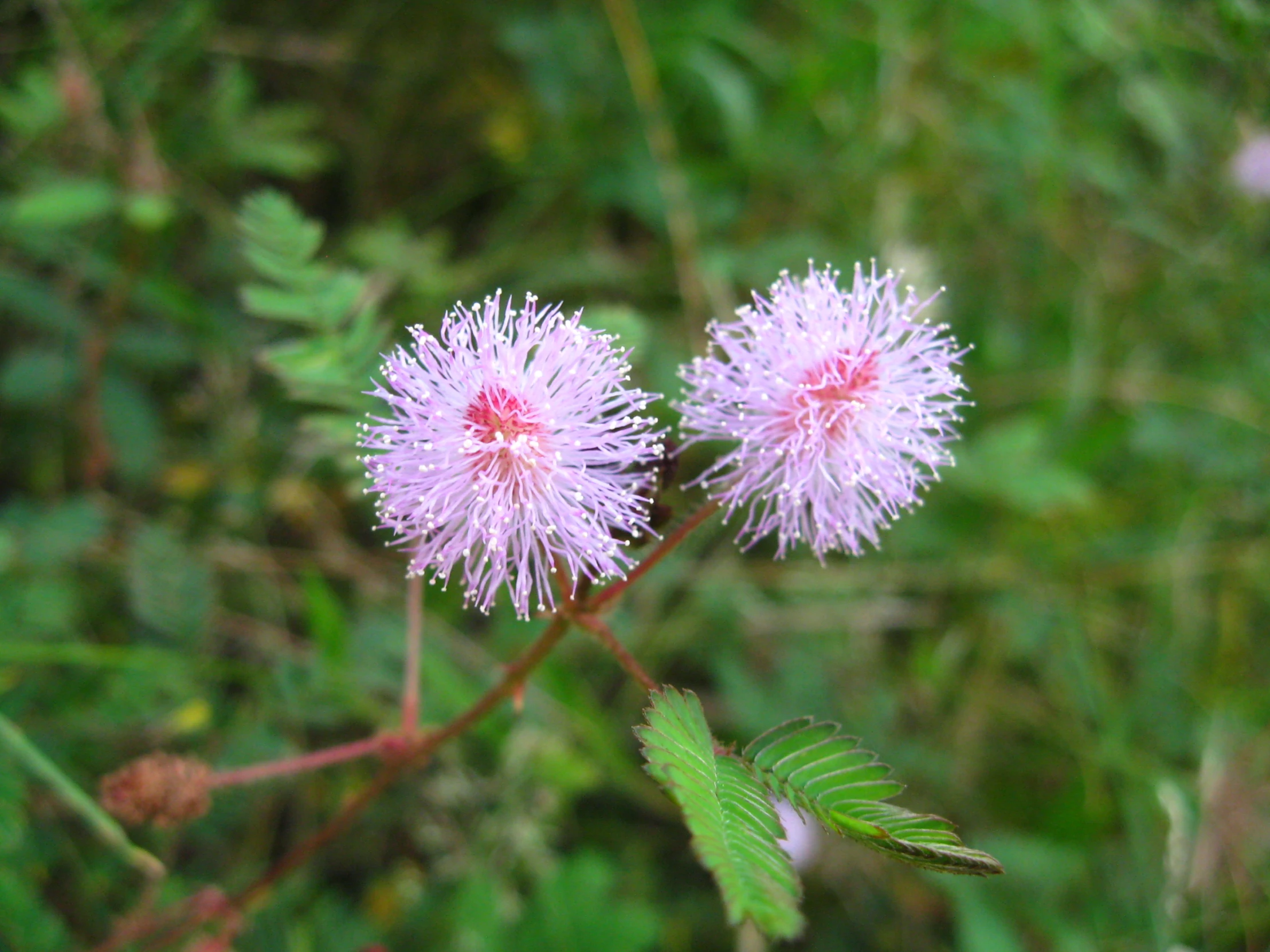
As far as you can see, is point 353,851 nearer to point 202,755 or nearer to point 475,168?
point 202,755

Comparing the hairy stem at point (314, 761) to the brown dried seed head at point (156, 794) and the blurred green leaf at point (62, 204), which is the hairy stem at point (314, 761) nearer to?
the brown dried seed head at point (156, 794)

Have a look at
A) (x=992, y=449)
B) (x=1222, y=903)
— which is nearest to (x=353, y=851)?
(x=992, y=449)

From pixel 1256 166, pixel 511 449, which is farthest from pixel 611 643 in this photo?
pixel 1256 166

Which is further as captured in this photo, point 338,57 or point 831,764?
point 338,57

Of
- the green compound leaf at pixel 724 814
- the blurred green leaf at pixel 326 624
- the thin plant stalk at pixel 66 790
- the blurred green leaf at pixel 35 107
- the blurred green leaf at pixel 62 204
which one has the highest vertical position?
the blurred green leaf at pixel 35 107

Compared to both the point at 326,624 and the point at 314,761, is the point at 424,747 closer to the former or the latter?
the point at 314,761

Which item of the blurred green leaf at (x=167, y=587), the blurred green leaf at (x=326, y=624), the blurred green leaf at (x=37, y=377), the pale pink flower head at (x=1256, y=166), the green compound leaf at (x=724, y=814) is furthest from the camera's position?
the pale pink flower head at (x=1256, y=166)

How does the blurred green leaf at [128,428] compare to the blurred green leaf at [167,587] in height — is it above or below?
above

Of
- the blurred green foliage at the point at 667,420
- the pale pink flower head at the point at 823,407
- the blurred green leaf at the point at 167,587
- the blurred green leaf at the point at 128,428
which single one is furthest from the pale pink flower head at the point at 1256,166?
the blurred green leaf at the point at 128,428
